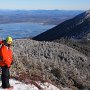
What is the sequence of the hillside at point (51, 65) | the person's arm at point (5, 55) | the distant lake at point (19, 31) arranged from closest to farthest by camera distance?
the person's arm at point (5, 55)
the hillside at point (51, 65)
the distant lake at point (19, 31)

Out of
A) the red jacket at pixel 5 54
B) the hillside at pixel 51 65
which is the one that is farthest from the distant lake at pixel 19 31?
the red jacket at pixel 5 54

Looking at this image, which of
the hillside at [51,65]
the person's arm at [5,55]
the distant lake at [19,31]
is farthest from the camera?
the distant lake at [19,31]

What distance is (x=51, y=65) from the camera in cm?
2277

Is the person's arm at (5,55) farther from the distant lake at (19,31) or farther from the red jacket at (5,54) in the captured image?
the distant lake at (19,31)

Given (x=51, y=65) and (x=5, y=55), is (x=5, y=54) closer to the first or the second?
(x=5, y=55)

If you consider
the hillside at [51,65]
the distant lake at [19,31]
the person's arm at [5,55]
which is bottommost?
the distant lake at [19,31]

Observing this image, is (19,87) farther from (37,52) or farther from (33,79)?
(37,52)

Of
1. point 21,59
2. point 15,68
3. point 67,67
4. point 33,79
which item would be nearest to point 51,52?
point 67,67

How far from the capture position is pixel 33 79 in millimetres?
16969

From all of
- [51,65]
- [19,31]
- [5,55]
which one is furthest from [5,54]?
[19,31]

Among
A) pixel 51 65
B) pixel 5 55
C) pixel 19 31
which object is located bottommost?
pixel 19 31

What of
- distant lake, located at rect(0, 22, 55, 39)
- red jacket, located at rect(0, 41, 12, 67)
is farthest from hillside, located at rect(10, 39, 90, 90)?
distant lake, located at rect(0, 22, 55, 39)

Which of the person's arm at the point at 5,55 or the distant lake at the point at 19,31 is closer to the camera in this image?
the person's arm at the point at 5,55

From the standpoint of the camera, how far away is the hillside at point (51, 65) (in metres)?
19.3
